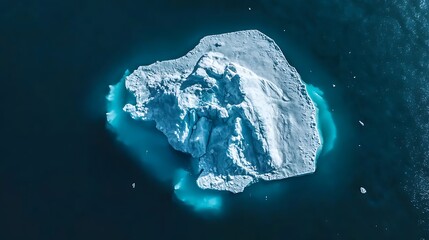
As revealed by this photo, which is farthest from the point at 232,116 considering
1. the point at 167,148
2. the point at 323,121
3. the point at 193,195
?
the point at 323,121

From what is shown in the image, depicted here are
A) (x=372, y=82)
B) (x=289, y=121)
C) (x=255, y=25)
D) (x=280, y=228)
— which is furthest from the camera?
(x=255, y=25)

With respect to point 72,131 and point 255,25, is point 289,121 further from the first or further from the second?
point 72,131

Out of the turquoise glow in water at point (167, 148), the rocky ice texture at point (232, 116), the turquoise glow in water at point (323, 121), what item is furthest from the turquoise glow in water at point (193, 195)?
the turquoise glow in water at point (323, 121)

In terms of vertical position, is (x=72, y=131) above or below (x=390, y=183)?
below

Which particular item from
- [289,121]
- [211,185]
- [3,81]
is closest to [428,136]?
[289,121]

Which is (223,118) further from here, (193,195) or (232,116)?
(193,195)

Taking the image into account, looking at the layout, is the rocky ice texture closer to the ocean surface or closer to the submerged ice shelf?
the submerged ice shelf
